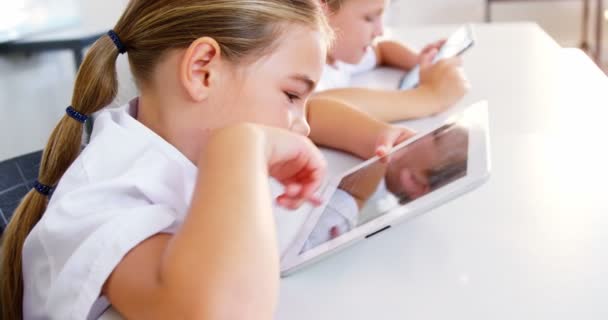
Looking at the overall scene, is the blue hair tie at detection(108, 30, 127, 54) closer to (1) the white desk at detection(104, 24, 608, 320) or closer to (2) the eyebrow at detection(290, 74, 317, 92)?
(2) the eyebrow at detection(290, 74, 317, 92)

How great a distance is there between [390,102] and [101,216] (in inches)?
24.3

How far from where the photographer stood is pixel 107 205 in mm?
538

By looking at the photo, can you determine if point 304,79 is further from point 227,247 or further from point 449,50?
point 449,50

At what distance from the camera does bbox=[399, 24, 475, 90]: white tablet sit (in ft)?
4.14

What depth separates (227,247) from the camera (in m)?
0.44

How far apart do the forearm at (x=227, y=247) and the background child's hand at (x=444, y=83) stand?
2.07 ft

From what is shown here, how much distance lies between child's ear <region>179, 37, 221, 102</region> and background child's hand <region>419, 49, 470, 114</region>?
1.66ft

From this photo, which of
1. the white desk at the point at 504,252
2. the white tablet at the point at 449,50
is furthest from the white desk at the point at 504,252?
the white tablet at the point at 449,50

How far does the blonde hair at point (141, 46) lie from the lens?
631 mm

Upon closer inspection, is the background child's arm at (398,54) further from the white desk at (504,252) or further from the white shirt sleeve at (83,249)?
the white shirt sleeve at (83,249)

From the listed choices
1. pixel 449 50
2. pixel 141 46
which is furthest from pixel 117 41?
pixel 449 50

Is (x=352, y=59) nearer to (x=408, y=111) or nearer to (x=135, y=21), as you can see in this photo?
(x=408, y=111)

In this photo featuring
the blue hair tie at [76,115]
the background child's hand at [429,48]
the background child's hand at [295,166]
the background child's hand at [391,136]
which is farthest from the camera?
the background child's hand at [429,48]

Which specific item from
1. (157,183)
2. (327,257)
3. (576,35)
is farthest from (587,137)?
(576,35)
